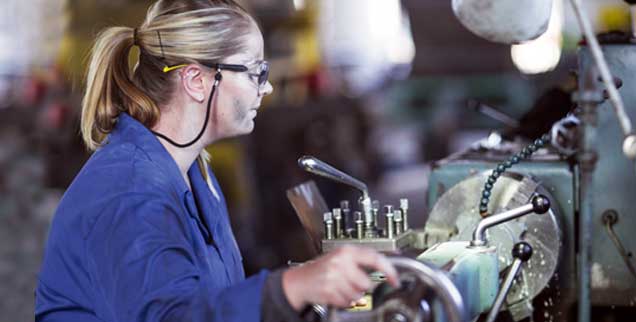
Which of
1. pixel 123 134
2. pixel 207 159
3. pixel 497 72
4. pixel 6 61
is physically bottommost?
pixel 497 72

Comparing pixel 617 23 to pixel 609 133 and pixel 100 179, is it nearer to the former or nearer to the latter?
pixel 609 133

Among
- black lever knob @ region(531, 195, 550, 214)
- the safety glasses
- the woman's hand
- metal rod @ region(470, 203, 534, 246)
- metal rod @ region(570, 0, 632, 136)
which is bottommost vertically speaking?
metal rod @ region(470, 203, 534, 246)

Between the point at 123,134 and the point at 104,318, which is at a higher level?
the point at 123,134

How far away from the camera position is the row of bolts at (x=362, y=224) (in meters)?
2.06

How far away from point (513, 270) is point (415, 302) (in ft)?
1.96

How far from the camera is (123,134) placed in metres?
1.80

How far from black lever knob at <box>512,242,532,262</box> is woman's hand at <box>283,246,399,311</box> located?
1.98 feet

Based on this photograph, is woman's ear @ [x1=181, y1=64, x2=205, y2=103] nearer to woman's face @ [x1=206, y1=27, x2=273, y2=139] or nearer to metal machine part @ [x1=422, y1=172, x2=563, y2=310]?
woman's face @ [x1=206, y1=27, x2=273, y2=139]

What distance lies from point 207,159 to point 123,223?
0.69m

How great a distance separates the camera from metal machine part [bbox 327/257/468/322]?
1244mm

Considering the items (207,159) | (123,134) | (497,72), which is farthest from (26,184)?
(497,72)

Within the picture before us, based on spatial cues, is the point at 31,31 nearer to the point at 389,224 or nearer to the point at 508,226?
the point at 389,224

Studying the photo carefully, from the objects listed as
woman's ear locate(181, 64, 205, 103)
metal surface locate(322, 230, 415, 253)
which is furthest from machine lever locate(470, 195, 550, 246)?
woman's ear locate(181, 64, 205, 103)

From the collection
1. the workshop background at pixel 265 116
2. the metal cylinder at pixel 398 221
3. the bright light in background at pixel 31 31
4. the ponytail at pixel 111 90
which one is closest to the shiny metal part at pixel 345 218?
the metal cylinder at pixel 398 221
